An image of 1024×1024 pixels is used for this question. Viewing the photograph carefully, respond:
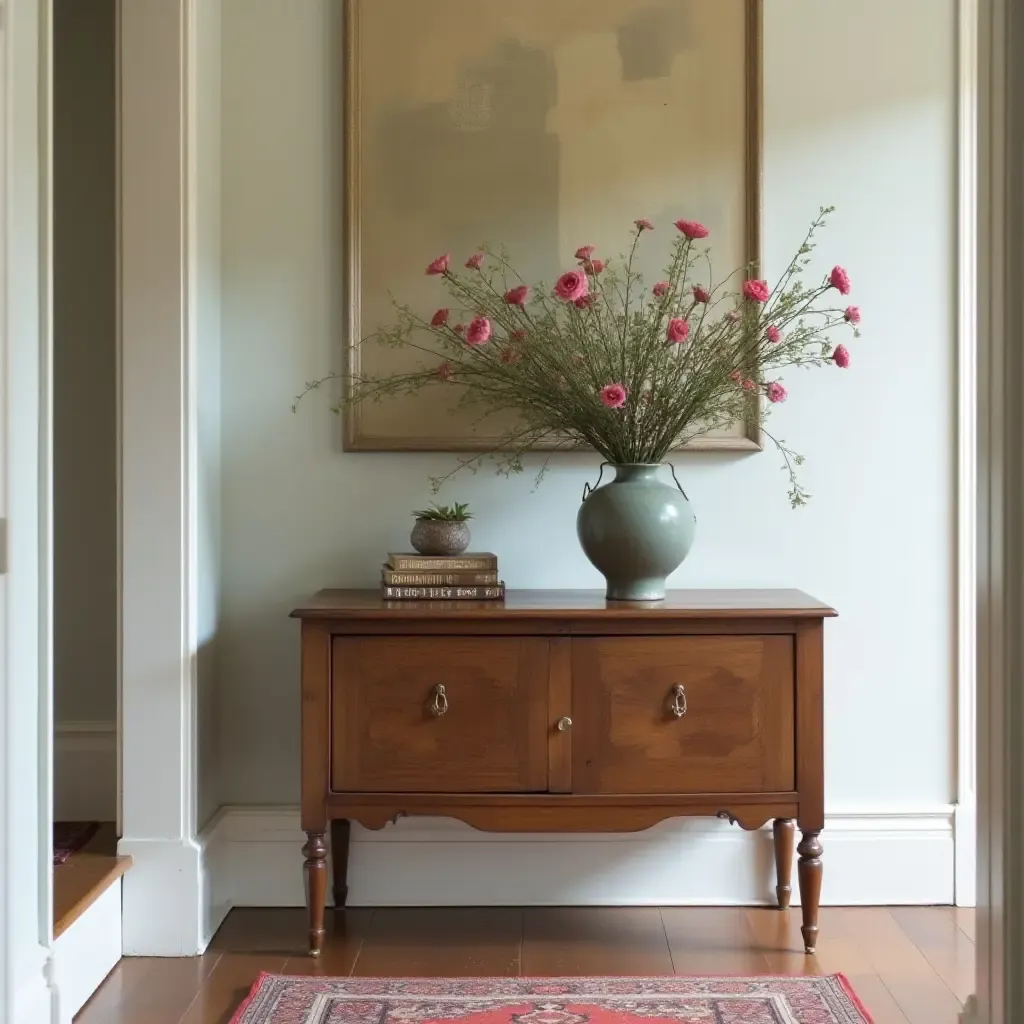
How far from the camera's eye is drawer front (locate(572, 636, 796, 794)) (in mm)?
2514

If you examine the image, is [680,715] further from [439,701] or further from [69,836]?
[69,836]

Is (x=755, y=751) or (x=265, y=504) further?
(x=265, y=504)

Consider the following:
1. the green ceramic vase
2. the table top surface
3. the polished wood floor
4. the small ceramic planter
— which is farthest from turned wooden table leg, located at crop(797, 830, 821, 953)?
the small ceramic planter

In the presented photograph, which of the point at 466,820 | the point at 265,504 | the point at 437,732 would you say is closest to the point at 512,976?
the point at 466,820

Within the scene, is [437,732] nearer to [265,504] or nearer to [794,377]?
[265,504]

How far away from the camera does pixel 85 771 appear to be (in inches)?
120

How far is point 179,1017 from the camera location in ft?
7.48

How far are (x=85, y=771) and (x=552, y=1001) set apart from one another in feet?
4.72

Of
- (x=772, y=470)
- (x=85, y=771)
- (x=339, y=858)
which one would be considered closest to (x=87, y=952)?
(x=339, y=858)

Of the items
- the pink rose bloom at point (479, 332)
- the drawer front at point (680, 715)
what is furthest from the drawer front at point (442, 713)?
the pink rose bloom at point (479, 332)

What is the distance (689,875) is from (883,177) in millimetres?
1817

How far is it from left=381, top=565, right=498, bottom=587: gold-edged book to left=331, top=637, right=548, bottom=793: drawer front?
18cm
